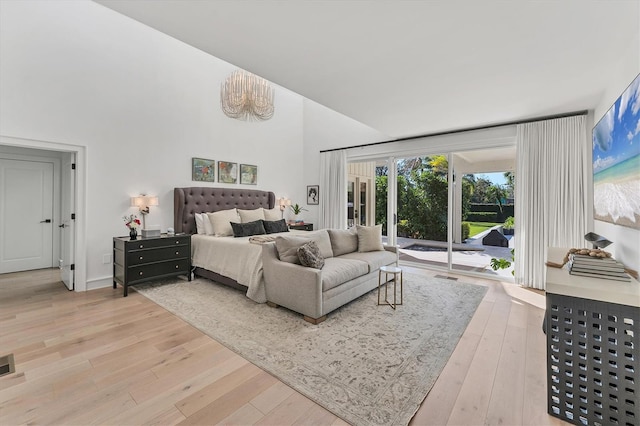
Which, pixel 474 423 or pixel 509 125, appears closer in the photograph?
pixel 474 423

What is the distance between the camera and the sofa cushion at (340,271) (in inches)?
118

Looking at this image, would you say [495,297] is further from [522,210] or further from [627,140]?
[627,140]

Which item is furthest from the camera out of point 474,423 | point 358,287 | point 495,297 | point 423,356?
→ point 495,297

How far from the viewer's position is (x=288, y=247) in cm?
331

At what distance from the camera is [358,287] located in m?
3.50

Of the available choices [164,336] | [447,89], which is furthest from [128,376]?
[447,89]

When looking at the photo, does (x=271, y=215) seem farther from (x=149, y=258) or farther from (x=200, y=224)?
(x=149, y=258)

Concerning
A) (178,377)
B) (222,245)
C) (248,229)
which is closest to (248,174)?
(248,229)

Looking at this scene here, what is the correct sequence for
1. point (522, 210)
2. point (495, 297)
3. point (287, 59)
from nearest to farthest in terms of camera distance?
Result: point (287, 59) < point (495, 297) < point (522, 210)

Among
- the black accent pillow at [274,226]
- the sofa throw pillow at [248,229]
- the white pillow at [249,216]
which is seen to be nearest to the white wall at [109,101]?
the white pillow at [249,216]

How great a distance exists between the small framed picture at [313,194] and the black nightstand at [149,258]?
130 inches

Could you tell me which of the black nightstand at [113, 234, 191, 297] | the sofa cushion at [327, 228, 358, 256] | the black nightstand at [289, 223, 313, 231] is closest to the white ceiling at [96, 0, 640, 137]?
the sofa cushion at [327, 228, 358, 256]

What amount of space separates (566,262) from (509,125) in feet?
9.61

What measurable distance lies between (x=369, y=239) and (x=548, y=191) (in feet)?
8.76
